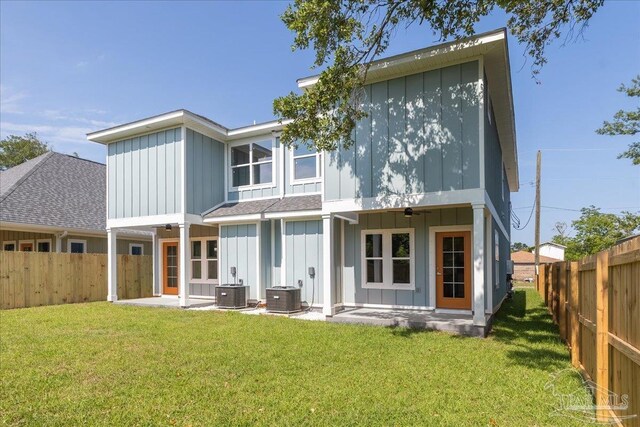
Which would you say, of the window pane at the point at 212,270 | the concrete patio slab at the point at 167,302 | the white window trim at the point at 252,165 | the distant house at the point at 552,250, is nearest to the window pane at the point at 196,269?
the window pane at the point at 212,270

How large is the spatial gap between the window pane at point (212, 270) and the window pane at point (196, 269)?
0.35m

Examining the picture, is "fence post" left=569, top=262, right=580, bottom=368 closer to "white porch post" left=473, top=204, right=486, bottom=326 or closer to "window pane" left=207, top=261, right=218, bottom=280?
"white porch post" left=473, top=204, right=486, bottom=326

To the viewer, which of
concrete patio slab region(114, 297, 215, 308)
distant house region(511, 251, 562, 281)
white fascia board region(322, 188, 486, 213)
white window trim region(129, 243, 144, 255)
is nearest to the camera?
white fascia board region(322, 188, 486, 213)

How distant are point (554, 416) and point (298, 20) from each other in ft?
22.6

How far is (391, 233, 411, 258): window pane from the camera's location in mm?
10062

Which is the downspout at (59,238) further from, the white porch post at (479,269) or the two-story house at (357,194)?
the white porch post at (479,269)

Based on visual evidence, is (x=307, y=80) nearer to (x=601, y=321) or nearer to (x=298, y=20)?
(x=298, y=20)

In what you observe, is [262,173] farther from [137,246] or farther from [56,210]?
[137,246]

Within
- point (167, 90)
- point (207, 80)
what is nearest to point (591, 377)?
point (207, 80)

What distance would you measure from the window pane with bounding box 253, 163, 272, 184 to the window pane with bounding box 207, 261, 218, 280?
3115 millimetres

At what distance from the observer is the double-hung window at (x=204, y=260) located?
13.2m

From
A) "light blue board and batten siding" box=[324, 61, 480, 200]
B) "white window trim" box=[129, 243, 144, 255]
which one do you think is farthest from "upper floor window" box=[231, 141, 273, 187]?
"white window trim" box=[129, 243, 144, 255]

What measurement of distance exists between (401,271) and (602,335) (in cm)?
646

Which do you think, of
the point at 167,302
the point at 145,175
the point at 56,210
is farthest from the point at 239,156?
the point at 56,210
